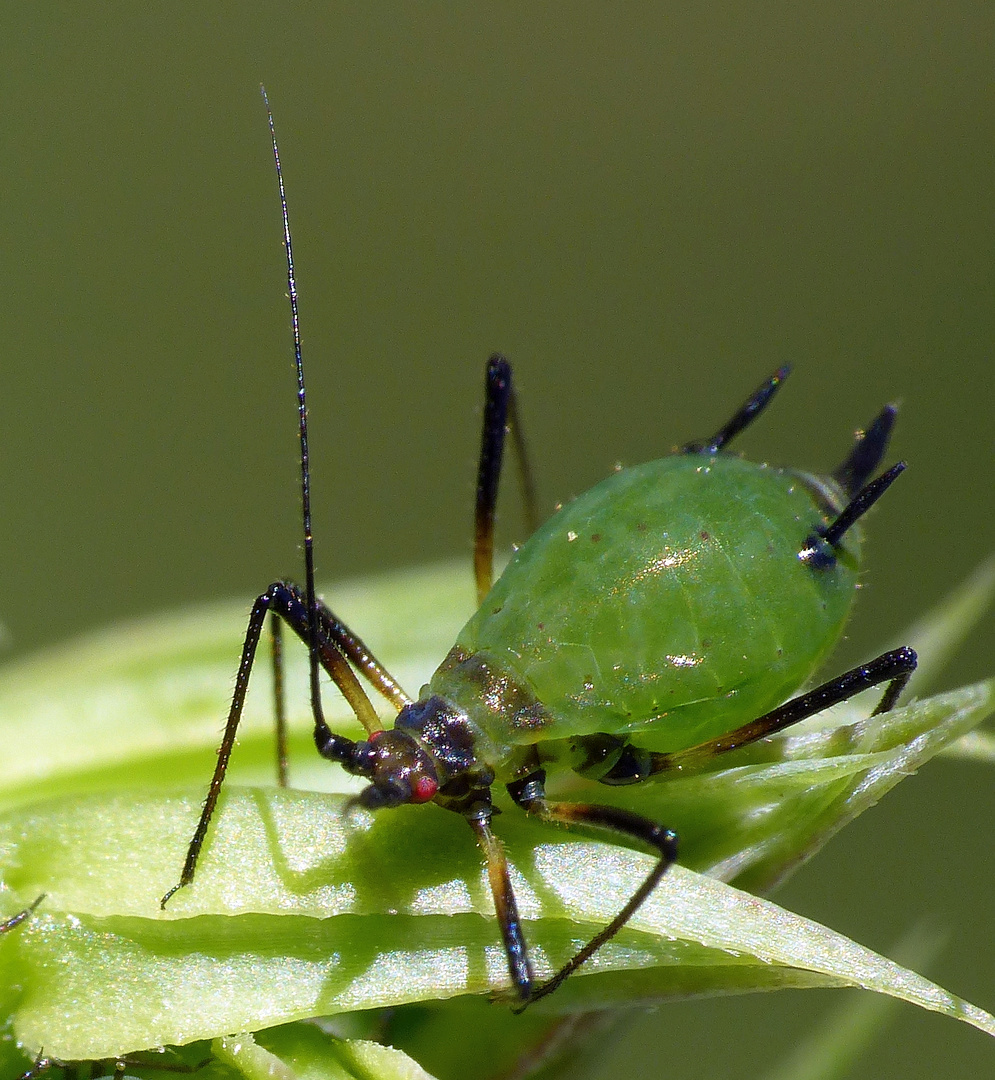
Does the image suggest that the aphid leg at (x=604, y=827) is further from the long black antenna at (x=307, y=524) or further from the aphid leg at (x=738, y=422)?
the aphid leg at (x=738, y=422)

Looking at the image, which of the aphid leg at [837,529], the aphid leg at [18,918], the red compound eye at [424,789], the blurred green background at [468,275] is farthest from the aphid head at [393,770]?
the blurred green background at [468,275]

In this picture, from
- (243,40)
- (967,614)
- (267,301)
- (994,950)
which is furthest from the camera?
(243,40)

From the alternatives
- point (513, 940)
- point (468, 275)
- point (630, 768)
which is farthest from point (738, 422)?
point (468, 275)

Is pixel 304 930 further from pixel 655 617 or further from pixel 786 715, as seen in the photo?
pixel 786 715

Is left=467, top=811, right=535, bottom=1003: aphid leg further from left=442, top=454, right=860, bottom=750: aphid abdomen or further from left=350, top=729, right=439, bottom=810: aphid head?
left=442, top=454, right=860, bottom=750: aphid abdomen

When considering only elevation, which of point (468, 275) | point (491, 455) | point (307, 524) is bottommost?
point (307, 524)

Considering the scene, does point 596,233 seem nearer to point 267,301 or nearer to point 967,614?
point 267,301

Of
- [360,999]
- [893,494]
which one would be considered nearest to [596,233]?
[893,494]

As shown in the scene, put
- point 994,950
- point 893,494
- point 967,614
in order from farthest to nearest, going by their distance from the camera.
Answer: point 893,494 → point 994,950 → point 967,614
